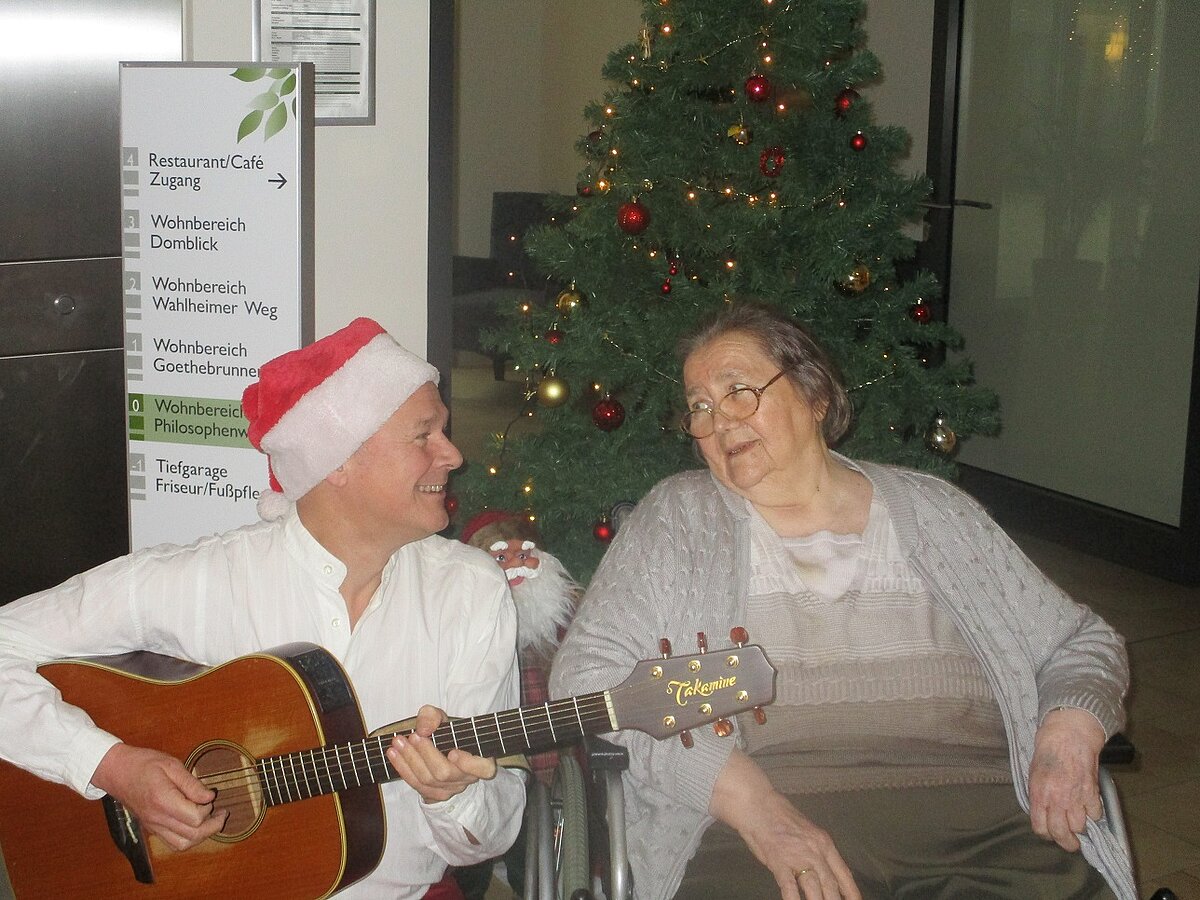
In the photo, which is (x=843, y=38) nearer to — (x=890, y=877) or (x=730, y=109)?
(x=730, y=109)

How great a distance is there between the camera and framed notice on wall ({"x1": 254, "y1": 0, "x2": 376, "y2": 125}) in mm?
2635

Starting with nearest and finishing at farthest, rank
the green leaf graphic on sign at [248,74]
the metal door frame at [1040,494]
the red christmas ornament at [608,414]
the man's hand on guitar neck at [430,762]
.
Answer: the man's hand on guitar neck at [430,762], the green leaf graphic on sign at [248,74], the red christmas ornament at [608,414], the metal door frame at [1040,494]

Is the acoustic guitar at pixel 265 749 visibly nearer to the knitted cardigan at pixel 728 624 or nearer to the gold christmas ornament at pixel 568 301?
the knitted cardigan at pixel 728 624

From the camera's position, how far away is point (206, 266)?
2254mm

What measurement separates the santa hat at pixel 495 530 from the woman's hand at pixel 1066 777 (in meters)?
1.00

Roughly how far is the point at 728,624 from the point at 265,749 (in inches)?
27.0

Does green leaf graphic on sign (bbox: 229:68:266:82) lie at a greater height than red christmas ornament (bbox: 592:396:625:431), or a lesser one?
greater

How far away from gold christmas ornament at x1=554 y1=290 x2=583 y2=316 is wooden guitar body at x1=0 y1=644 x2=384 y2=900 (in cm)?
146

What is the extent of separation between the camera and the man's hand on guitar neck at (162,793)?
166 centimetres

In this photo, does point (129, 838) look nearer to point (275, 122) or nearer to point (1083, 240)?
point (275, 122)

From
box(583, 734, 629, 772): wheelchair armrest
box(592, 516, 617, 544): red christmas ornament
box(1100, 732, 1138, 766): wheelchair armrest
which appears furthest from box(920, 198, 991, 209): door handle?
box(583, 734, 629, 772): wheelchair armrest

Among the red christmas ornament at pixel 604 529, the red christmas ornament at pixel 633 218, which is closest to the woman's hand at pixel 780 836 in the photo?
the red christmas ornament at pixel 604 529

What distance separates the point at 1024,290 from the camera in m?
5.25

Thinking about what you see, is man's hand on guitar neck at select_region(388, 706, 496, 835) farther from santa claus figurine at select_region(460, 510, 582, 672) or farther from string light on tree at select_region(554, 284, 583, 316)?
string light on tree at select_region(554, 284, 583, 316)
